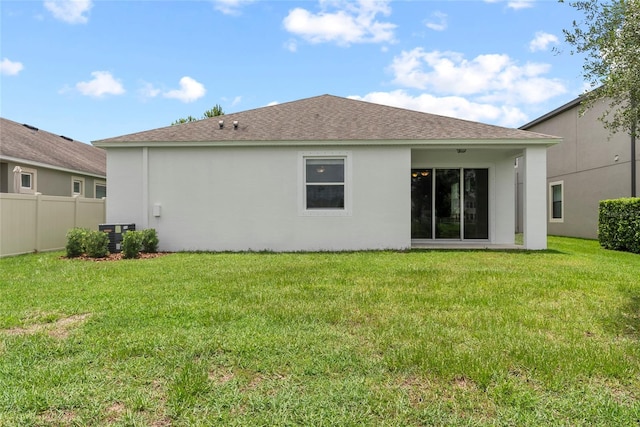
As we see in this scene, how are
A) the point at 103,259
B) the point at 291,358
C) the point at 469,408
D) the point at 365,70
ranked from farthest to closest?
the point at 365,70
the point at 103,259
the point at 291,358
the point at 469,408

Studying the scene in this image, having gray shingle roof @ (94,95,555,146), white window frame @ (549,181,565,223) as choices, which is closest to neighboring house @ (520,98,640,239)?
white window frame @ (549,181,565,223)

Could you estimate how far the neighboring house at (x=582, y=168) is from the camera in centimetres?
1294

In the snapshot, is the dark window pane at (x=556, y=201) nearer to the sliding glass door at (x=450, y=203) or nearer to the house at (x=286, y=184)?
the sliding glass door at (x=450, y=203)

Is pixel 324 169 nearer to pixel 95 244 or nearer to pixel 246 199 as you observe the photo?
pixel 246 199

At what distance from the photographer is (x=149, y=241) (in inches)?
384

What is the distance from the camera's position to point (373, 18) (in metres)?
11.8

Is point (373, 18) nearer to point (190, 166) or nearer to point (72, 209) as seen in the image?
point (190, 166)

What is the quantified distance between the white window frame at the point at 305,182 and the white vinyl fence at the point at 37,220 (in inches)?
291

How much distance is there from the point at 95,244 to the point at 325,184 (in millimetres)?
6194

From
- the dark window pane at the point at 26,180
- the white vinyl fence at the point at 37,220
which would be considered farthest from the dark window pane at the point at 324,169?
the dark window pane at the point at 26,180

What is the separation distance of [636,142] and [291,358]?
14.6 meters

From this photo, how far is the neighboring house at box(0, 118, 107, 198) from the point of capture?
1267 centimetres

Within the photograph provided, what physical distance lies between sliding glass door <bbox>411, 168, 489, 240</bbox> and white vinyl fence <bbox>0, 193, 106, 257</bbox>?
11.0 m

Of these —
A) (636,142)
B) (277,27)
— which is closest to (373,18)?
(277,27)
